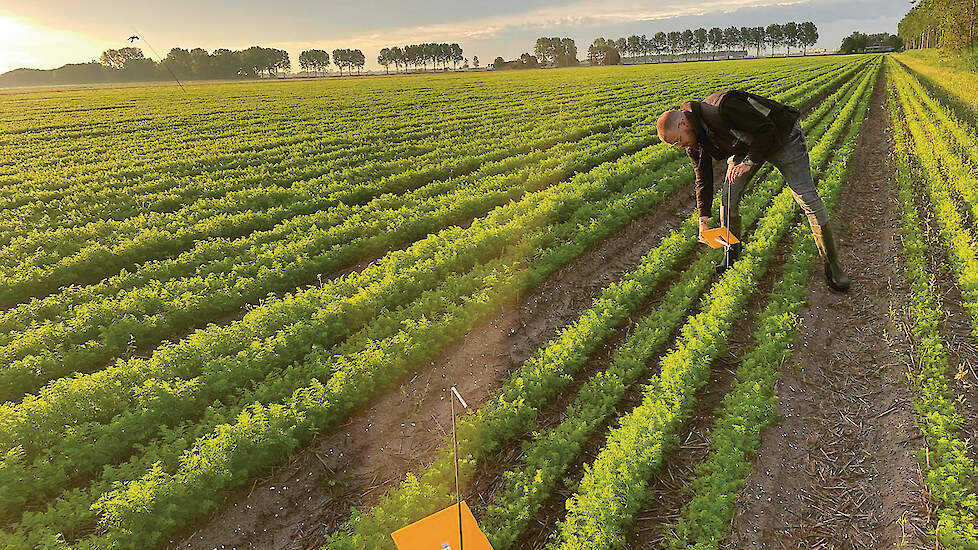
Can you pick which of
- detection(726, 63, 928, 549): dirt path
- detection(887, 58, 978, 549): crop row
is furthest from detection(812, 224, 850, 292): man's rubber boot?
detection(887, 58, 978, 549): crop row

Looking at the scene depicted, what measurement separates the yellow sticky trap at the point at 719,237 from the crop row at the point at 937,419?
2.18m

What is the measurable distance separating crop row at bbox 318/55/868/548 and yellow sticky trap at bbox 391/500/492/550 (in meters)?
0.26

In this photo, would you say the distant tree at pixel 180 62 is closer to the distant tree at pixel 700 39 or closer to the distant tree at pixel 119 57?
the distant tree at pixel 119 57

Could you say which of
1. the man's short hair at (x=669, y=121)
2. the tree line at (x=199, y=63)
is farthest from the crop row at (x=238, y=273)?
the tree line at (x=199, y=63)

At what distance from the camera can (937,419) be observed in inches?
175

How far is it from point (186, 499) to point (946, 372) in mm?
7164

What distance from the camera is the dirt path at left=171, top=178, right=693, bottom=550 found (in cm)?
416

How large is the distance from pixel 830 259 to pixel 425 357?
5.45 metres

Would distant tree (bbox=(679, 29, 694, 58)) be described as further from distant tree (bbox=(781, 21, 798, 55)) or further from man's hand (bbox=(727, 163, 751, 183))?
man's hand (bbox=(727, 163, 751, 183))

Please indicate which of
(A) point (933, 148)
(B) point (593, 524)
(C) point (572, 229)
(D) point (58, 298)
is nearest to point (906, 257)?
(C) point (572, 229)

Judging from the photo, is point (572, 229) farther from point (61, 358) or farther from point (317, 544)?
point (61, 358)

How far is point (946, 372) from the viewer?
513 cm

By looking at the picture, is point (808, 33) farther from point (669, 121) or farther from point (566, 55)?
point (669, 121)

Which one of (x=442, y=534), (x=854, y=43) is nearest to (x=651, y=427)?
(x=442, y=534)
